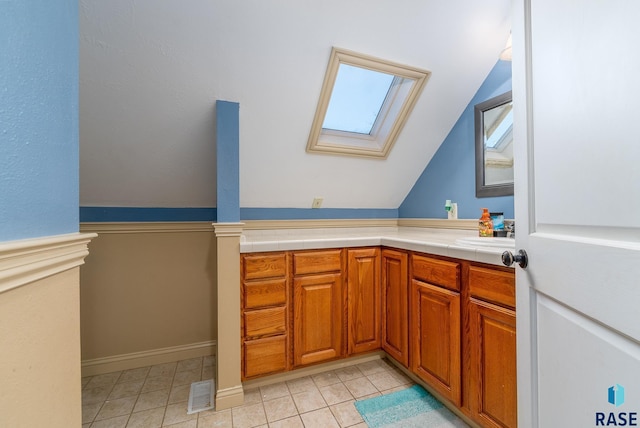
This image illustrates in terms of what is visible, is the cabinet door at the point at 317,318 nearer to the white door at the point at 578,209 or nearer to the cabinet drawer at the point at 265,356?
the cabinet drawer at the point at 265,356

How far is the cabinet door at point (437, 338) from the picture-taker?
144 centimetres

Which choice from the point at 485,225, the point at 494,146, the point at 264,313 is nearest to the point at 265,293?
the point at 264,313

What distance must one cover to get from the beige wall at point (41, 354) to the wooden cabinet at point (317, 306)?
1.18 m

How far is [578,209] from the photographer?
0.60m

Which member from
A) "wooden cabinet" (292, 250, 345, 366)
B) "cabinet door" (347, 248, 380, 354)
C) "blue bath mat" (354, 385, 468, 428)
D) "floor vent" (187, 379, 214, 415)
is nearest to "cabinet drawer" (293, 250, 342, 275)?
"wooden cabinet" (292, 250, 345, 366)

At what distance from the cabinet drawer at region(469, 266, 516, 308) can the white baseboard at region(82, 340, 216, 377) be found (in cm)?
207

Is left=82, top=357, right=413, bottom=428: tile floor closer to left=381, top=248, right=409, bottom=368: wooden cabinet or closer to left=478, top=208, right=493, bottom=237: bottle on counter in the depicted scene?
left=381, top=248, right=409, bottom=368: wooden cabinet

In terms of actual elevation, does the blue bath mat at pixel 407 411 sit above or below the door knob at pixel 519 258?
below

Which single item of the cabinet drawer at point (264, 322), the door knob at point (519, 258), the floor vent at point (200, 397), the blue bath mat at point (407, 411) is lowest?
the floor vent at point (200, 397)

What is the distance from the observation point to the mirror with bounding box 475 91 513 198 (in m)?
1.82

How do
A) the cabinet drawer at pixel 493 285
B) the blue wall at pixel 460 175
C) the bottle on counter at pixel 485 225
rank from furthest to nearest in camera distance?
1. the blue wall at pixel 460 175
2. the bottle on counter at pixel 485 225
3. the cabinet drawer at pixel 493 285

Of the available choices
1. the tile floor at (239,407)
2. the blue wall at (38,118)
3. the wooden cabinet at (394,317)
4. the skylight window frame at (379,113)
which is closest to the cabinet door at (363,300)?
the wooden cabinet at (394,317)

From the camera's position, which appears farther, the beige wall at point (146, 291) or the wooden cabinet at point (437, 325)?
the beige wall at point (146, 291)

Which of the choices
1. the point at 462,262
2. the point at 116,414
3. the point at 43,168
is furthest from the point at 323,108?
the point at 116,414
